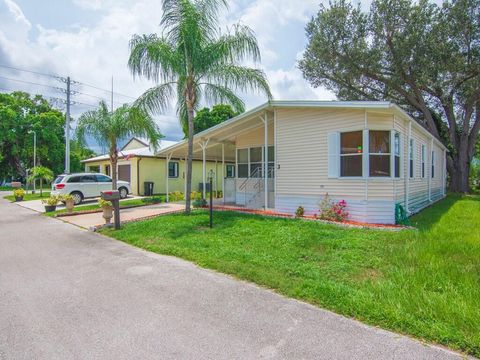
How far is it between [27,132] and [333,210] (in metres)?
36.6

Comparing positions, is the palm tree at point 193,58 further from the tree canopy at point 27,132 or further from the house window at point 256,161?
the tree canopy at point 27,132

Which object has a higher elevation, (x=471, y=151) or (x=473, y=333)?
(x=471, y=151)

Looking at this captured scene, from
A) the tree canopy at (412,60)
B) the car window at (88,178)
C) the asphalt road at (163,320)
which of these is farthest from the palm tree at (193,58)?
the tree canopy at (412,60)

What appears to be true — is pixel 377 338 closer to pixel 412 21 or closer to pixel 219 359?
pixel 219 359

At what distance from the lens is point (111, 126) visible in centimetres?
1434

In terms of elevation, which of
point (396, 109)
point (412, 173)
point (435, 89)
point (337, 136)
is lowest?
point (412, 173)

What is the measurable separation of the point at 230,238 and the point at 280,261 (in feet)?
6.91

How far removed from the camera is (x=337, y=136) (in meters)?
9.30

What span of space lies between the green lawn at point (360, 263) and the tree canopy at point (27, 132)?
2896 cm

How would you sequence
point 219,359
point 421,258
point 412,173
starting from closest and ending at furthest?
point 219,359 < point 421,258 < point 412,173

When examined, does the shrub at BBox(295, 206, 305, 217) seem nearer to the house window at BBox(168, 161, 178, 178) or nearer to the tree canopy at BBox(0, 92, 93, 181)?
the house window at BBox(168, 161, 178, 178)

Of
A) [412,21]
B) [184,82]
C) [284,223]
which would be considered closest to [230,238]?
[284,223]

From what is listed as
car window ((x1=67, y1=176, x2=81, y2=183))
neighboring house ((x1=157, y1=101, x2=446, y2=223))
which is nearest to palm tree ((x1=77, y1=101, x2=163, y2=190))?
car window ((x1=67, y1=176, x2=81, y2=183))

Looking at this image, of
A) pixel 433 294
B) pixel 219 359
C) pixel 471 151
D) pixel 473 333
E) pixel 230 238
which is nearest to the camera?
pixel 219 359
